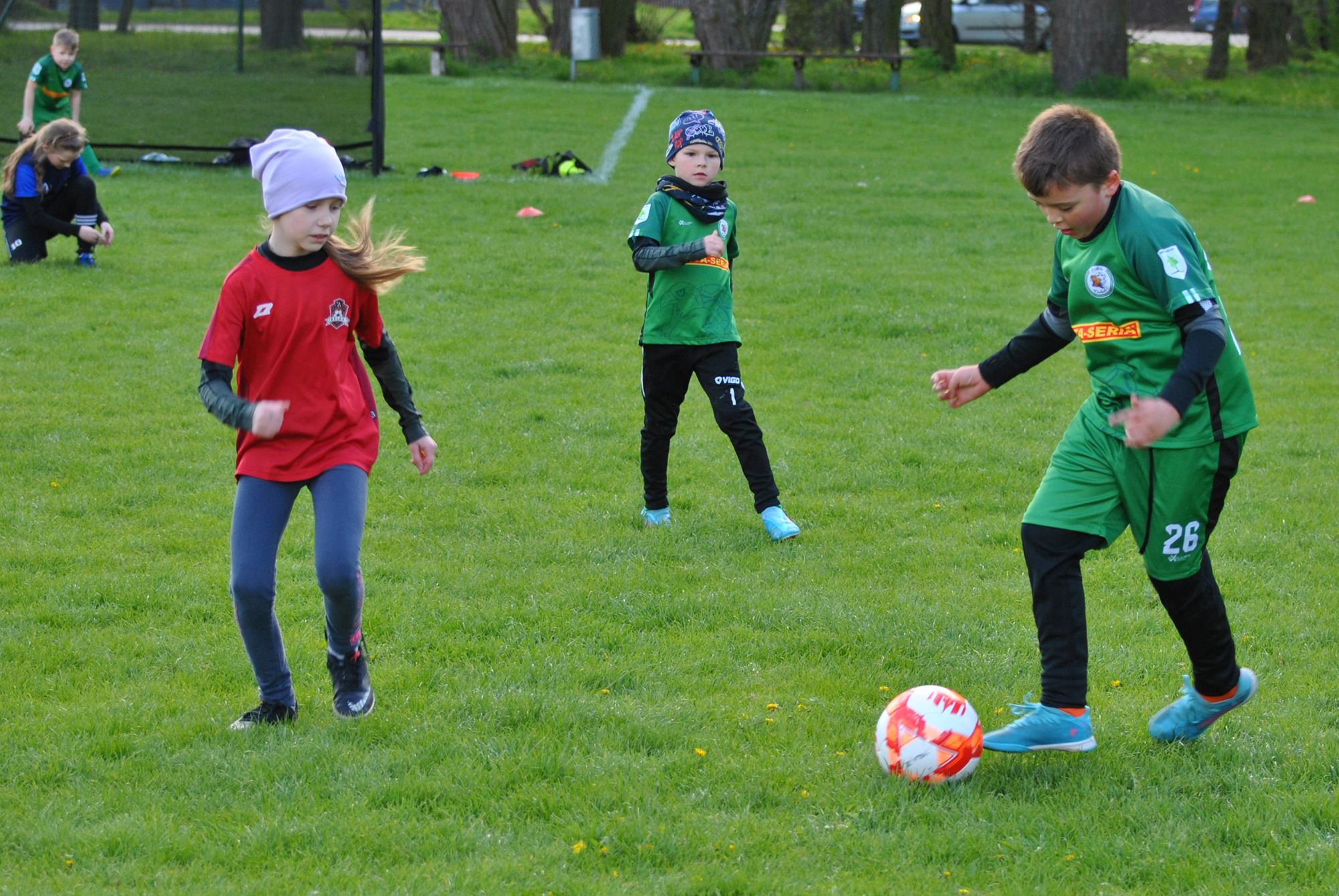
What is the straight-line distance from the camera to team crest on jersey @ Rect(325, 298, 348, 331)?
408 cm

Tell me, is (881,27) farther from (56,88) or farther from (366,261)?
(366,261)

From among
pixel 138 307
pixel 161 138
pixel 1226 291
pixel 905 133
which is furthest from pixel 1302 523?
pixel 905 133

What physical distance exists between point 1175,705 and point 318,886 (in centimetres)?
258

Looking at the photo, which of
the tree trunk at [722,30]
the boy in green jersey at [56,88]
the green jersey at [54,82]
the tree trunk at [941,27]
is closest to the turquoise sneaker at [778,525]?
the boy in green jersey at [56,88]

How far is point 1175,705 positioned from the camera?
4.26m

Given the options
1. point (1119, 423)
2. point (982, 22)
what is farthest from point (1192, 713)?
point (982, 22)

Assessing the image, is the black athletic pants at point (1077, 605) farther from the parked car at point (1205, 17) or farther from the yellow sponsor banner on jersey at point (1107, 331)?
the parked car at point (1205, 17)

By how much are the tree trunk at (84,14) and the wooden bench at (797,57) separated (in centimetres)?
1368

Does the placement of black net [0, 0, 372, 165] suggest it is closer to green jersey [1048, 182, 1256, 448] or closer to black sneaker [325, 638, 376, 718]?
black sneaker [325, 638, 376, 718]

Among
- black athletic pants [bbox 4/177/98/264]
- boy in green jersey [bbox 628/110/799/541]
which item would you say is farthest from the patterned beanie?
black athletic pants [bbox 4/177/98/264]

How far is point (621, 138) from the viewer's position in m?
21.0

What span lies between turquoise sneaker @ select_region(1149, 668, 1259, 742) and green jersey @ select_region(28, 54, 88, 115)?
1417 centimetres

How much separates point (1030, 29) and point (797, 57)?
10.5 metres

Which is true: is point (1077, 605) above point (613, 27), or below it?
below
